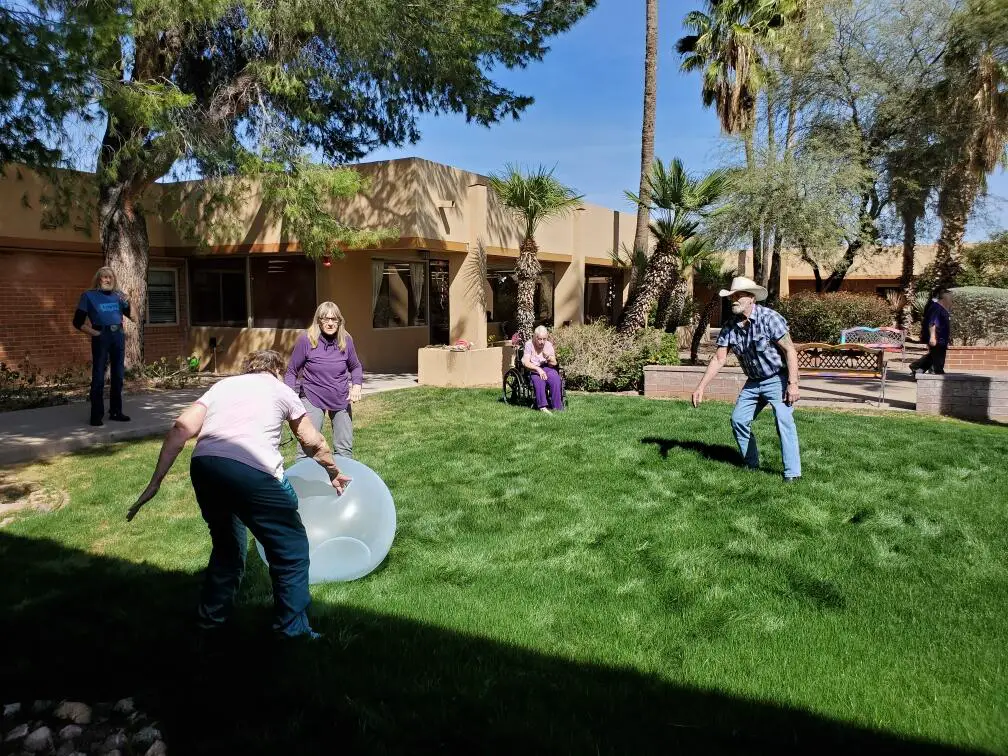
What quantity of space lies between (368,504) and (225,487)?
108cm

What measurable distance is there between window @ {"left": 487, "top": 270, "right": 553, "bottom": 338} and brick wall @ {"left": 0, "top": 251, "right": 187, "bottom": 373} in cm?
931

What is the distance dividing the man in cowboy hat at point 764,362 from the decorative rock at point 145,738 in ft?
16.6

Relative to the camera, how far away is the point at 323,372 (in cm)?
619

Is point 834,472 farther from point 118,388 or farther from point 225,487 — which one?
point 118,388

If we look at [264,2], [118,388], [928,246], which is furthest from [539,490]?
[928,246]

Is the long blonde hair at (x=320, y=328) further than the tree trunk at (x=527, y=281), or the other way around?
Answer: the tree trunk at (x=527, y=281)

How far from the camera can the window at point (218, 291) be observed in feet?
54.7

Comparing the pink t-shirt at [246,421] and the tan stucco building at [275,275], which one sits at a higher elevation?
the tan stucco building at [275,275]

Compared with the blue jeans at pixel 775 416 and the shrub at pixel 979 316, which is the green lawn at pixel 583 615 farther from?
the shrub at pixel 979 316

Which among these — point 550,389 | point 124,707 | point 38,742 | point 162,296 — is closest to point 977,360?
point 550,389

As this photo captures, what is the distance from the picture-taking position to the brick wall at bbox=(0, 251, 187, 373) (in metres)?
14.0

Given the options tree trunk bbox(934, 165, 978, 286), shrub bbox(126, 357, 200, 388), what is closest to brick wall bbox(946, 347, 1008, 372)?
tree trunk bbox(934, 165, 978, 286)

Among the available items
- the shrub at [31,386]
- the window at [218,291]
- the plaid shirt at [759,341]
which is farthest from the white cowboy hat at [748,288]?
the window at [218,291]

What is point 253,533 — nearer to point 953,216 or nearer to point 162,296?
point 162,296
